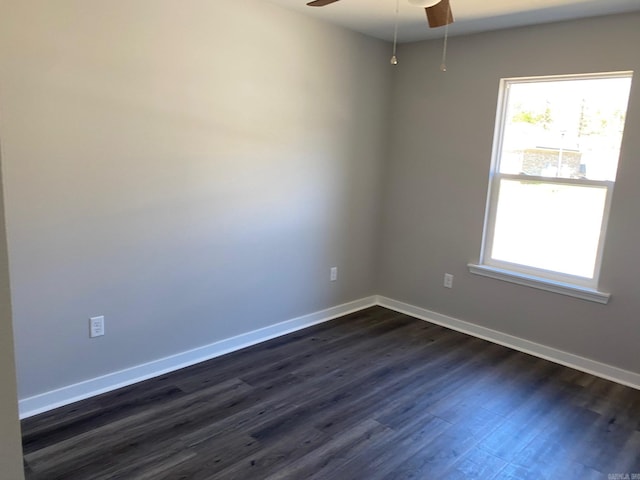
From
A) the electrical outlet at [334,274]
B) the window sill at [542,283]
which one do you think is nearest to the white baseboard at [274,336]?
the electrical outlet at [334,274]

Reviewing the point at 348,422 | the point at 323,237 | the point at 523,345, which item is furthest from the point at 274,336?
the point at 523,345

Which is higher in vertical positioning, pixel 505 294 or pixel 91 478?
pixel 505 294

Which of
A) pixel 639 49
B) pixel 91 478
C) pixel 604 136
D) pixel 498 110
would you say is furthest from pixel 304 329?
pixel 639 49

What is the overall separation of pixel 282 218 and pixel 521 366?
2080mm

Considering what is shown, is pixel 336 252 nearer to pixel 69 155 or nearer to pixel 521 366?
pixel 521 366

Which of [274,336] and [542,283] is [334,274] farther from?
[542,283]

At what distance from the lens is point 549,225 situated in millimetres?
3486

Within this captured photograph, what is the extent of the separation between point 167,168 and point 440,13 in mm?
1772

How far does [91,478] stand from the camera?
2049 mm

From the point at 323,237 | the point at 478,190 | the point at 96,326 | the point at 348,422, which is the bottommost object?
the point at 348,422

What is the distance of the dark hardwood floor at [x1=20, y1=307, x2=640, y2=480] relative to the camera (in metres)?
2.20

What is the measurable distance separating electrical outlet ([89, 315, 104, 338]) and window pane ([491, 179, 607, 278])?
2963 millimetres

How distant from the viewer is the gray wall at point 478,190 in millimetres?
3078

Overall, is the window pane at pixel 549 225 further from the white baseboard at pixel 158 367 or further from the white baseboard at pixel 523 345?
the white baseboard at pixel 158 367
